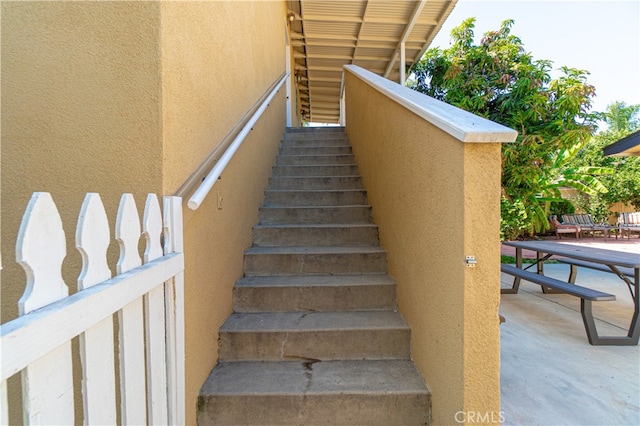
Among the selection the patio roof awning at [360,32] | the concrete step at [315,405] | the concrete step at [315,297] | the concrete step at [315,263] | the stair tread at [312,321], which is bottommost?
the concrete step at [315,405]

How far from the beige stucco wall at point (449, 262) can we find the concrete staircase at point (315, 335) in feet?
0.65

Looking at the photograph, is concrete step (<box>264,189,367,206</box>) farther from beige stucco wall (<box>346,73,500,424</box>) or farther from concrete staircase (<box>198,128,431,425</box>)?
beige stucco wall (<box>346,73,500,424</box>)

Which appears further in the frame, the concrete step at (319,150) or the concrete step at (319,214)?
the concrete step at (319,150)

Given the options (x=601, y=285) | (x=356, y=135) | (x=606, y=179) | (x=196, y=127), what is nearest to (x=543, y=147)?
(x=601, y=285)

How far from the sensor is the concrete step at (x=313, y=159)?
14.1 feet

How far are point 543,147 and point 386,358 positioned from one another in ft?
22.2

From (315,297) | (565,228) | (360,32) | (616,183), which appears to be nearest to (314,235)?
(315,297)

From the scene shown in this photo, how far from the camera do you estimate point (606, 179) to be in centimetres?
1241

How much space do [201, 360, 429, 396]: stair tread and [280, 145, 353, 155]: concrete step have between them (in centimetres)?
336

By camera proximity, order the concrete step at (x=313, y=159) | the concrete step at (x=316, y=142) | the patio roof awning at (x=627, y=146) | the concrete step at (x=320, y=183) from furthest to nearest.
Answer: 1. the patio roof awning at (x=627, y=146)
2. the concrete step at (x=316, y=142)
3. the concrete step at (x=313, y=159)
4. the concrete step at (x=320, y=183)

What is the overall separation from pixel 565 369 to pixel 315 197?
107 inches

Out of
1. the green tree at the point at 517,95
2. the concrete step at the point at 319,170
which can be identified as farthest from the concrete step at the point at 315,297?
the green tree at the point at 517,95

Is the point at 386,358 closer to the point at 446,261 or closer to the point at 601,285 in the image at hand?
the point at 446,261

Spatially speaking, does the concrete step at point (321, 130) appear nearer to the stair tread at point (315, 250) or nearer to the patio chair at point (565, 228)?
the stair tread at point (315, 250)
